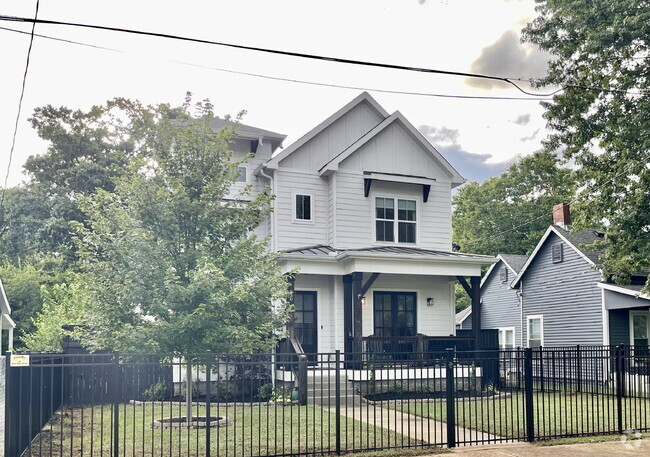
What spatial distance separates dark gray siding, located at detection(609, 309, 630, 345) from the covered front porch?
6.68 metres

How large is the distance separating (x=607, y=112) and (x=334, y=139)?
9.00 metres

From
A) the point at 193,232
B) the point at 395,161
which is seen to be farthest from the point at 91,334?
the point at 395,161

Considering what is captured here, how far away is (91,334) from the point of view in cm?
1436

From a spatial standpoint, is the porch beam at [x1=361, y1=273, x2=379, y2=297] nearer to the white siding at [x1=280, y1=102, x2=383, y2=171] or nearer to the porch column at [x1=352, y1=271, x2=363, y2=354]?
the porch column at [x1=352, y1=271, x2=363, y2=354]

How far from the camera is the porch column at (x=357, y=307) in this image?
18953 millimetres

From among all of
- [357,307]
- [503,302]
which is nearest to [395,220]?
[357,307]

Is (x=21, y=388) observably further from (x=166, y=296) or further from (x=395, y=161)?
(x=395, y=161)

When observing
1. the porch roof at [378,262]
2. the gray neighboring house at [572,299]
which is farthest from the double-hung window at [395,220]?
the gray neighboring house at [572,299]

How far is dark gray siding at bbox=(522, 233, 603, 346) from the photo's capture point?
26.2 metres

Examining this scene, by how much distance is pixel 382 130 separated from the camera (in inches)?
890

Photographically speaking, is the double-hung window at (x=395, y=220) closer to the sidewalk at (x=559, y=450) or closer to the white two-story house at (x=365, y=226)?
the white two-story house at (x=365, y=226)

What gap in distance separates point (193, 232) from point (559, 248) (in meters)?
18.8

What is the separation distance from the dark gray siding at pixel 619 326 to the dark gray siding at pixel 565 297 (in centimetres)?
46

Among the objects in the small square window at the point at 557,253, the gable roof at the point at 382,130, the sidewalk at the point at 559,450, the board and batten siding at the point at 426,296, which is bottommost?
Answer: the sidewalk at the point at 559,450
